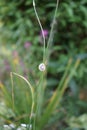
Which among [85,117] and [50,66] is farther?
[50,66]

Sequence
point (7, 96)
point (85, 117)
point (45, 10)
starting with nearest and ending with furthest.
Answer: point (7, 96)
point (85, 117)
point (45, 10)

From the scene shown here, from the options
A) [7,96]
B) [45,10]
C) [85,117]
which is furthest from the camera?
[45,10]

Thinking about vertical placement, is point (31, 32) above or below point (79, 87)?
above

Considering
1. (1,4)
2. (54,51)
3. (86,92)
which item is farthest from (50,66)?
(1,4)

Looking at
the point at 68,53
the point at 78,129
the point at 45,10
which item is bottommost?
the point at 78,129

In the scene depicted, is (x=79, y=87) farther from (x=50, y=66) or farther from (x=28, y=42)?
(x=28, y=42)

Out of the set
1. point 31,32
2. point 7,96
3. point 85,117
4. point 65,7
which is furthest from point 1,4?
point 85,117

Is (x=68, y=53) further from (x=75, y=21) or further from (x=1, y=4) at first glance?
(x=1, y=4)
